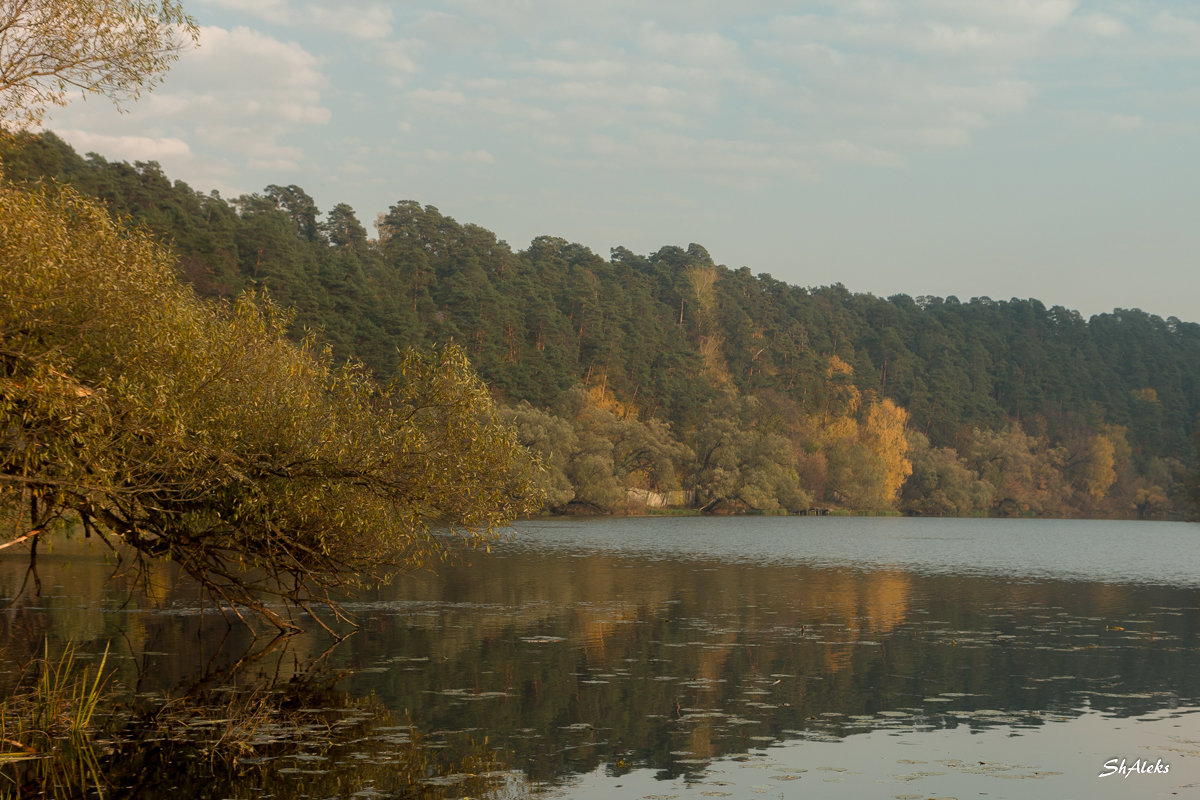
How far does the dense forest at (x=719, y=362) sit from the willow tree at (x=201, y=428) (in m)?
50.1

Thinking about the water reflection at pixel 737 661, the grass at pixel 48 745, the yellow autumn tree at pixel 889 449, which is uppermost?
the yellow autumn tree at pixel 889 449

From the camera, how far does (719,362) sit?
13662 cm

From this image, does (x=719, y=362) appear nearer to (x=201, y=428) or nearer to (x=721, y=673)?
(x=721, y=673)

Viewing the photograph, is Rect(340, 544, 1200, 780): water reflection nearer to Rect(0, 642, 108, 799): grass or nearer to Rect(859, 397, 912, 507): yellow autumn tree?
Rect(0, 642, 108, 799): grass

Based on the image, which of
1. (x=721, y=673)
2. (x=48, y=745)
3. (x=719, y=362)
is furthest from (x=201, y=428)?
(x=719, y=362)

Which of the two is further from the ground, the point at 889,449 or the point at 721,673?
the point at 889,449

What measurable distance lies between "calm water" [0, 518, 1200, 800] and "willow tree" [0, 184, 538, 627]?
2584mm

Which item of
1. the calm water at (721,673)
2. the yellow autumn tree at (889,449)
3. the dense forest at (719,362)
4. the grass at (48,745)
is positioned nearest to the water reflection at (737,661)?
the calm water at (721,673)

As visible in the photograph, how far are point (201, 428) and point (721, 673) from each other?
1071 cm

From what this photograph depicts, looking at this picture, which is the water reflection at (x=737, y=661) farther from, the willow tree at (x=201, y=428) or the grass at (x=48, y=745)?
the grass at (x=48, y=745)

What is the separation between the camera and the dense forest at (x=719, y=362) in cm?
8431

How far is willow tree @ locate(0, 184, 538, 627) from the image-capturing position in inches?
622

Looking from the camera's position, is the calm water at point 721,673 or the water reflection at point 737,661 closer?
the calm water at point 721,673

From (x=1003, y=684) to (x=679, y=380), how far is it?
9732cm
